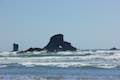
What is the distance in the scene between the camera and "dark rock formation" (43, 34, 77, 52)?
89.5 metres

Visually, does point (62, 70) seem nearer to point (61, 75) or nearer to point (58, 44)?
point (61, 75)

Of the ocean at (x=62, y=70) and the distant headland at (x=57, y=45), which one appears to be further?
the distant headland at (x=57, y=45)

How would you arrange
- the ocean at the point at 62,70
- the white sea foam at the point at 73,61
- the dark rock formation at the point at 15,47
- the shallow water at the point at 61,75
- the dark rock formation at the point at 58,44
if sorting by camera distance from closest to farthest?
the shallow water at the point at 61,75 → the ocean at the point at 62,70 → the white sea foam at the point at 73,61 → the dark rock formation at the point at 58,44 → the dark rock formation at the point at 15,47

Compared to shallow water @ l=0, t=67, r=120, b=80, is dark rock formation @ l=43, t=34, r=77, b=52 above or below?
above

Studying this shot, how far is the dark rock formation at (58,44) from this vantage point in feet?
294

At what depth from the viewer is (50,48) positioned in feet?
300

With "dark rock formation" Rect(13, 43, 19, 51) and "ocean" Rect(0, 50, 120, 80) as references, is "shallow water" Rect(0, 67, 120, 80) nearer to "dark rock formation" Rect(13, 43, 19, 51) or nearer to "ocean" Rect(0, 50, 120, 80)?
"ocean" Rect(0, 50, 120, 80)

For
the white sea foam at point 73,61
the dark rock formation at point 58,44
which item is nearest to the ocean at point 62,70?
the white sea foam at point 73,61

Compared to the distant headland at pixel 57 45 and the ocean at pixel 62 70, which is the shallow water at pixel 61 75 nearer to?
the ocean at pixel 62 70

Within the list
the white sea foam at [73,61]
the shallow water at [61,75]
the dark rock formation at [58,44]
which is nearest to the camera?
the shallow water at [61,75]

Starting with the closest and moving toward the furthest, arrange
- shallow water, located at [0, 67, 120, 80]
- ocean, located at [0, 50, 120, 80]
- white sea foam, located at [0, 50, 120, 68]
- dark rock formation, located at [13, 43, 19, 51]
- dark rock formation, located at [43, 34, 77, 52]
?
shallow water, located at [0, 67, 120, 80] → ocean, located at [0, 50, 120, 80] → white sea foam, located at [0, 50, 120, 68] → dark rock formation, located at [43, 34, 77, 52] → dark rock formation, located at [13, 43, 19, 51]

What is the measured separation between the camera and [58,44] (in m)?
91.2

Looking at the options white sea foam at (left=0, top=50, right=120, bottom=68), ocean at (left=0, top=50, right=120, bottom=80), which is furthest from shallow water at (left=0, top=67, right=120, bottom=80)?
white sea foam at (left=0, top=50, right=120, bottom=68)

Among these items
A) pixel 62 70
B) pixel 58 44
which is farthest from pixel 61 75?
pixel 58 44
